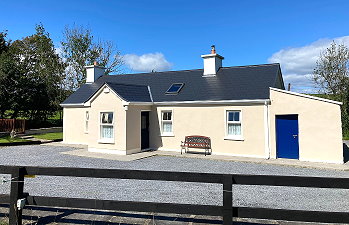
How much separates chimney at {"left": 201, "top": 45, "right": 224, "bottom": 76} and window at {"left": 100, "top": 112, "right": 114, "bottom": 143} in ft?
25.7

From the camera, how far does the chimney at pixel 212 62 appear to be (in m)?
17.9

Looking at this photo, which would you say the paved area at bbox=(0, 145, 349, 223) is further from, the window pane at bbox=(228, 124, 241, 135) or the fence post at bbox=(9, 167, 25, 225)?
the window pane at bbox=(228, 124, 241, 135)

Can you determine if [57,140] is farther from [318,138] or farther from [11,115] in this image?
[318,138]

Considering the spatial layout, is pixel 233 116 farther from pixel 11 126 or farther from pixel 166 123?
pixel 11 126

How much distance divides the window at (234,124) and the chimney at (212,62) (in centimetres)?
447

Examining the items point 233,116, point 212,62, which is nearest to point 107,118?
point 233,116

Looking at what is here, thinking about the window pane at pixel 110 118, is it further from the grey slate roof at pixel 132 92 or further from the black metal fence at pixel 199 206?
the black metal fence at pixel 199 206

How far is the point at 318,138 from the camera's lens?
491 inches

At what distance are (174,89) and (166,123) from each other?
2687 millimetres

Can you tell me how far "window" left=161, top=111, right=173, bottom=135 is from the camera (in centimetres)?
1672

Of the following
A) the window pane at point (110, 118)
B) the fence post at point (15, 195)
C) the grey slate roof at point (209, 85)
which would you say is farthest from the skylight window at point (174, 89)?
the fence post at point (15, 195)

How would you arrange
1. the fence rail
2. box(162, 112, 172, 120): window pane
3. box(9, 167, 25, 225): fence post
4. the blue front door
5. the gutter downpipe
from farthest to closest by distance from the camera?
the fence rail
box(162, 112, 172, 120): window pane
the gutter downpipe
the blue front door
box(9, 167, 25, 225): fence post

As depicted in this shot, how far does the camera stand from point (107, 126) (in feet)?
51.0

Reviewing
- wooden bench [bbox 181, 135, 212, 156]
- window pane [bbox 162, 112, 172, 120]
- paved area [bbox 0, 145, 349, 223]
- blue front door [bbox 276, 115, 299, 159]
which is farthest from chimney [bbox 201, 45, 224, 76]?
paved area [bbox 0, 145, 349, 223]
